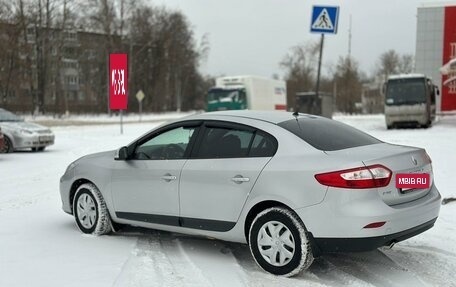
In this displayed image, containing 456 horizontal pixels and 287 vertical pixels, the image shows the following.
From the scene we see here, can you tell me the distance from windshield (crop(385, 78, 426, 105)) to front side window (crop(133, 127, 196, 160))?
2420 centimetres

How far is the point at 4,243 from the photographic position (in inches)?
230

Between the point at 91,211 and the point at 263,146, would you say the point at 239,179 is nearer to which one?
the point at 263,146

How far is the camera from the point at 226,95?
3269 centimetres

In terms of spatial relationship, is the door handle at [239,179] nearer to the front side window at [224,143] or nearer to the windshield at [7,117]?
the front side window at [224,143]

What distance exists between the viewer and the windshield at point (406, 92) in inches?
1089

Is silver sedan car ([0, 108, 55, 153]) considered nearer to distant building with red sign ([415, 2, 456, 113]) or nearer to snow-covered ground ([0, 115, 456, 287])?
snow-covered ground ([0, 115, 456, 287])

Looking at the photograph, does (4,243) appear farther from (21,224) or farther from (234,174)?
(234,174)

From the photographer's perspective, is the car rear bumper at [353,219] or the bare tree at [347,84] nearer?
the car rear bumper at [353,219]

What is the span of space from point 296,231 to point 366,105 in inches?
3265

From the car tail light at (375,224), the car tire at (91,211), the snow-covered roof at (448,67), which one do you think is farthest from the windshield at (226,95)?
the car tail light at (375,224)

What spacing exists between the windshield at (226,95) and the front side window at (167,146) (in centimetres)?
2651

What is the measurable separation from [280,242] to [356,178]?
3.01 feet

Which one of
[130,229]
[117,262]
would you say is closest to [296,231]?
[117,262]

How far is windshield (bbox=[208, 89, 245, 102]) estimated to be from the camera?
32.4m
